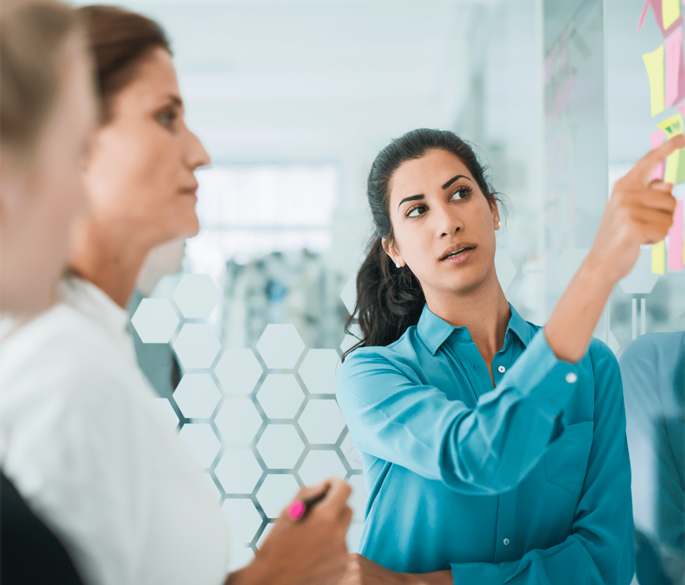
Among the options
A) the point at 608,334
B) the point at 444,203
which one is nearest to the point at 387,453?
the point at 444,203

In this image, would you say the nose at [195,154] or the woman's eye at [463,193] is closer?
the nose at [195,154]

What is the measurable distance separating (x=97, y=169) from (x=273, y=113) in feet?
12.0

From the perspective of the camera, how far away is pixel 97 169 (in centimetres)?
47

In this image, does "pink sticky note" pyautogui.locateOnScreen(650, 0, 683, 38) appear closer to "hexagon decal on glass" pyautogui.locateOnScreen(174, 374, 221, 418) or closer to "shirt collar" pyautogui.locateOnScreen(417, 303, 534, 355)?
"shirt collar" pyautogui.locateOnScreen(417, 303, 534, 355)

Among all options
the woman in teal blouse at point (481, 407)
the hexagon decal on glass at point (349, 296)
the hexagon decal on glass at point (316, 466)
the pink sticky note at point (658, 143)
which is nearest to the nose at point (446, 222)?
the woman in teal blouse at point (481, 407)

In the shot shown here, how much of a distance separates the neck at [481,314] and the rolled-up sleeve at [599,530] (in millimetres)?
181

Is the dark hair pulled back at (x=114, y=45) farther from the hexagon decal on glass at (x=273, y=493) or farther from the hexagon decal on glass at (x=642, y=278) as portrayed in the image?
the hexagon decal on glass at (x=273, y=493)

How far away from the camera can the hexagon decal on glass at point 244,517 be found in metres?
1.49

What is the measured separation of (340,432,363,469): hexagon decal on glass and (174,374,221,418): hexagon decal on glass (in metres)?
0.39

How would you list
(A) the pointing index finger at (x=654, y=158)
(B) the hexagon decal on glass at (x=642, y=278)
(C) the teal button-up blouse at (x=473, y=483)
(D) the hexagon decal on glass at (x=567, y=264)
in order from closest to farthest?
(A) the pointing index finger at (x=654, y=158), (C) the teal button-up blouse at (x=473, y=483), (B) the hexagon decal on glass at (x=642, y=278), (D) the hexagon decal on glass at (x=567, y=264)

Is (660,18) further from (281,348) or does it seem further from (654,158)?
(281,348)

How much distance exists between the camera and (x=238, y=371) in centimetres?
151

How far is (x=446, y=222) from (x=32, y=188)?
2.30ft

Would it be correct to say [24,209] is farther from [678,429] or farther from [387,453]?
[678,429]
